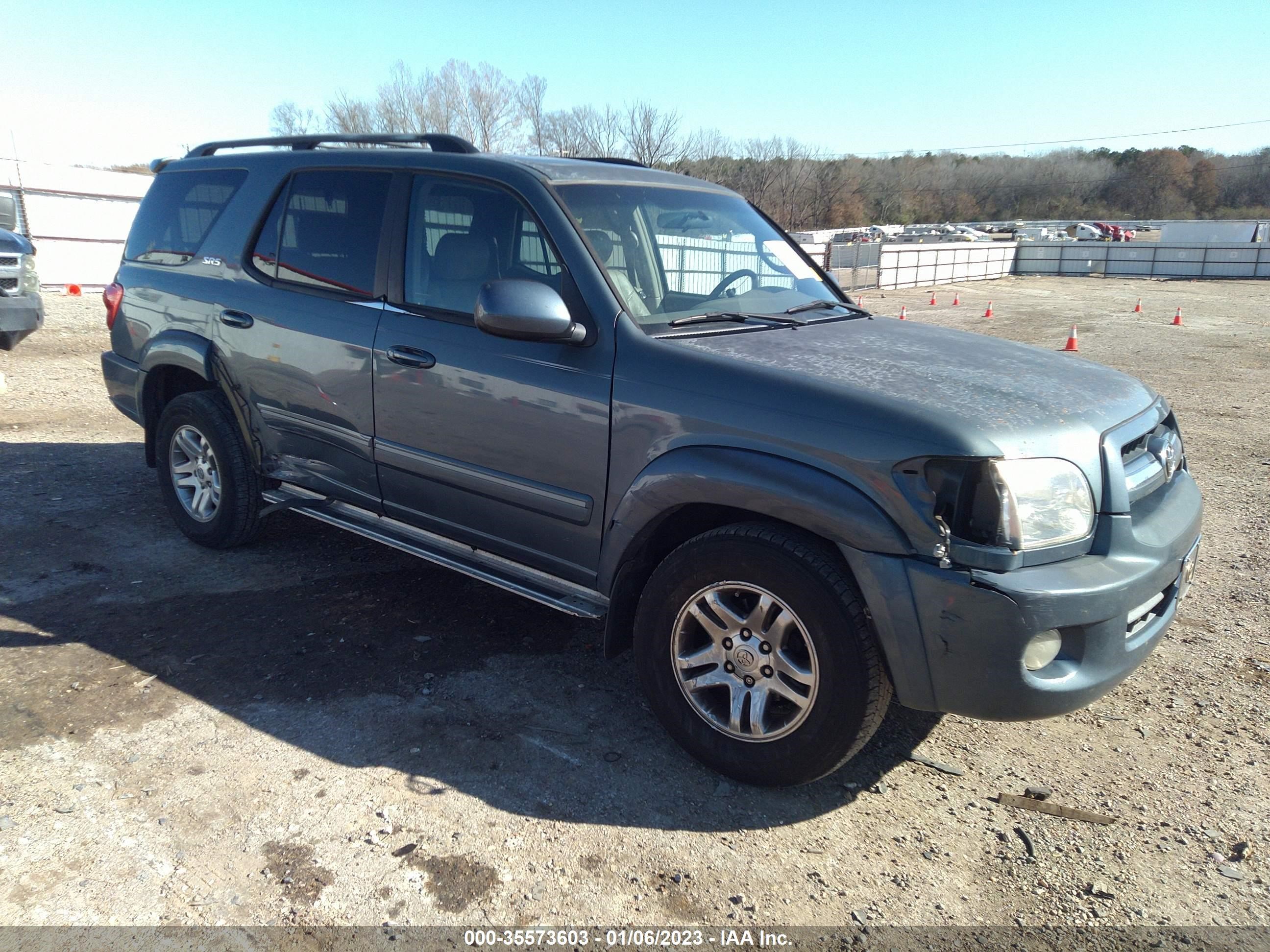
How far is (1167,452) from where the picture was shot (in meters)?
3.26

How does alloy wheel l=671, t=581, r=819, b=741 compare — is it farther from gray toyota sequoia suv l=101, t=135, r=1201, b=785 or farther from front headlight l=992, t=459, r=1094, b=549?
Result: front headlight l=992, t=459, r=1094, b=549

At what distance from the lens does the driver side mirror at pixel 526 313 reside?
3.14 m

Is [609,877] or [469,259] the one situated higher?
[469,259]

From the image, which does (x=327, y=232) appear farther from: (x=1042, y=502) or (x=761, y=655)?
(x=1042, y=502)

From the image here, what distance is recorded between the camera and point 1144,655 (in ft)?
9.47

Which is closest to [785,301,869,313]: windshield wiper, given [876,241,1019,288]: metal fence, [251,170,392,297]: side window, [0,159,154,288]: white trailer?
[251,170,392,297]: side window

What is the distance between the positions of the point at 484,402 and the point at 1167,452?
2.50m

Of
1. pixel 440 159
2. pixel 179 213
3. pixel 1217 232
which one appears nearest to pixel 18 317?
pixel 179 213

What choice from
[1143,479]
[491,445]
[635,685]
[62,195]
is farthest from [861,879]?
[62,195]

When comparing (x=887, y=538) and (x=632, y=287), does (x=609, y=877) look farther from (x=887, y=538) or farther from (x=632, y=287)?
(x=632, y=287)

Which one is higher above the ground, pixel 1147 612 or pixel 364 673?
pixel 1147 612

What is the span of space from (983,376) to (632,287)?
4.21 ft

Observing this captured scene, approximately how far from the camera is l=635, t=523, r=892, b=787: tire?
2717 millimetres

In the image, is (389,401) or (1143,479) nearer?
(1143,479)
